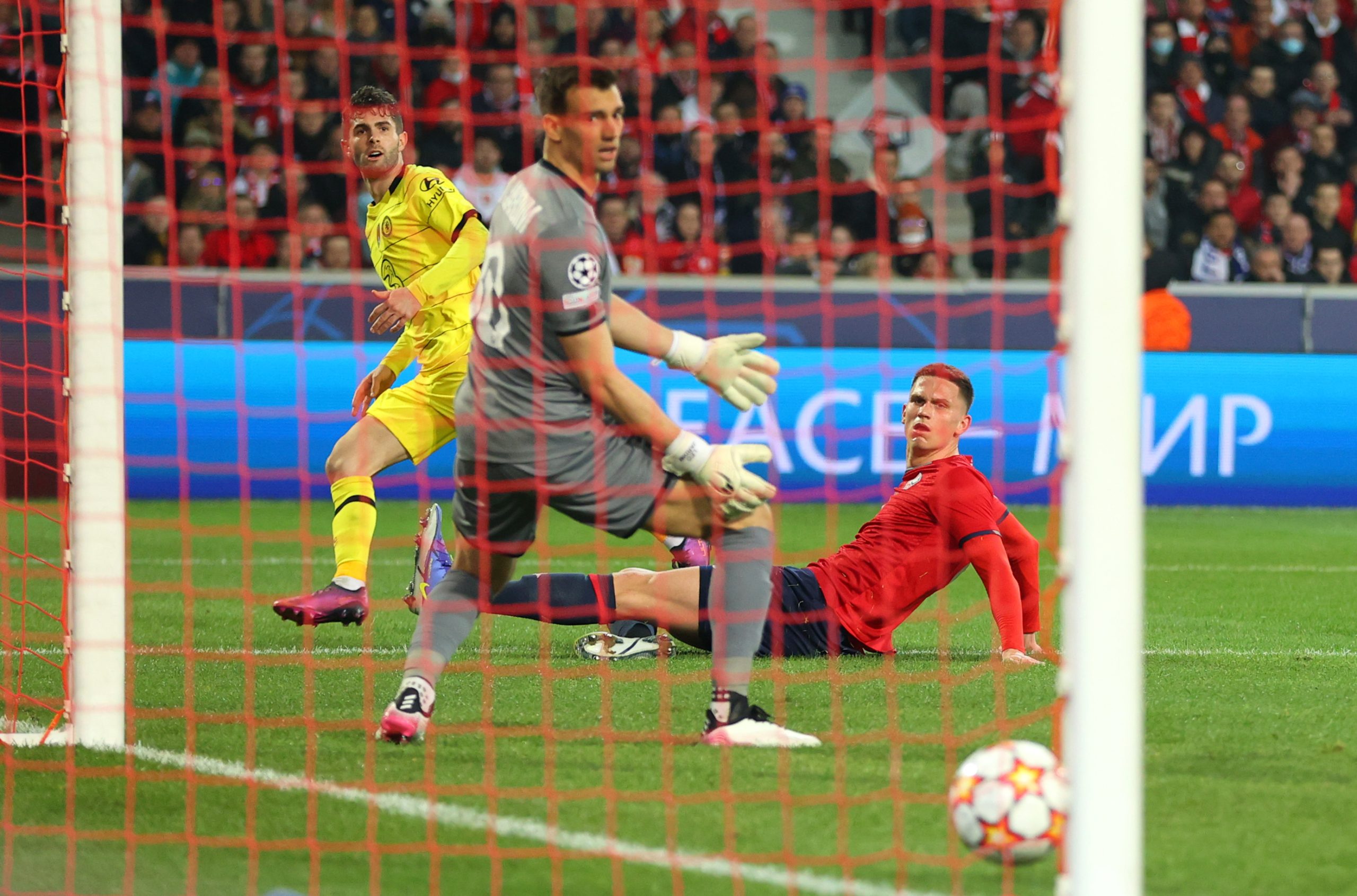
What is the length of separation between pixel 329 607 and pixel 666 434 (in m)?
1.90

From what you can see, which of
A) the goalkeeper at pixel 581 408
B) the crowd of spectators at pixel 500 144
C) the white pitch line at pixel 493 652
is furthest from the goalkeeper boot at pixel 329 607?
the crowd of spectators at pixel 500 144

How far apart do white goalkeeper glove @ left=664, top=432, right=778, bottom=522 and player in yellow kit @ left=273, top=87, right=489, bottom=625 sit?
1.85 meters

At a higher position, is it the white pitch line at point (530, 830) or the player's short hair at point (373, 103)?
the player's short hair at point (373, 103)

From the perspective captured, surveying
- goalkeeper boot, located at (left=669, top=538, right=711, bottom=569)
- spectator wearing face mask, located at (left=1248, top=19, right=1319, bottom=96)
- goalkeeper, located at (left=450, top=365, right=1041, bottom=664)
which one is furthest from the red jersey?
spectator wearing face mask, located at (left=1248, top=19, right=1319, bottom=96)

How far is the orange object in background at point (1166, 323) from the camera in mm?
11977

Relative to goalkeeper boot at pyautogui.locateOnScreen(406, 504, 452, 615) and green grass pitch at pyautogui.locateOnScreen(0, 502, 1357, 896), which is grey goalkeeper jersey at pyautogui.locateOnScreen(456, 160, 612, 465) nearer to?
green grass pitch at pyautogui.locateOnScreen(0, 502, 1357, 896)

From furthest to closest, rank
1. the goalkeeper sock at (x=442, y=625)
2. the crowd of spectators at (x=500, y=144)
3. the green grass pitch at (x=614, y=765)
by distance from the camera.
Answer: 1. the crowd of spectators at (x=500, y=144)
2. the goalkeeper sock at (x=442, y=625)
3. the green grass pitch at (x=614, y=765)

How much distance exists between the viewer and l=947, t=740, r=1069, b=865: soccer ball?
352cm

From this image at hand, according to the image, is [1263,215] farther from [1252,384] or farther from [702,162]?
[702,162]

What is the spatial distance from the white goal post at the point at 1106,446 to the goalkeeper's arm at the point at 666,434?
1307 millimetres

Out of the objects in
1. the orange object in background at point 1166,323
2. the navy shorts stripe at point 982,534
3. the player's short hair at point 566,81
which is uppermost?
the player's short hair at point 566,81

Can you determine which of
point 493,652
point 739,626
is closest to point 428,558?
point 493,652

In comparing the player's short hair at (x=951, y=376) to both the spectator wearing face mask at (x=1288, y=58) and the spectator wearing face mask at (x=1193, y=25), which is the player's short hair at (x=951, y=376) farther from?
the spectator wearing face mask at (x=1288, y=58)

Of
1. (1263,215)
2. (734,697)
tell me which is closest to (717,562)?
(734,697)
